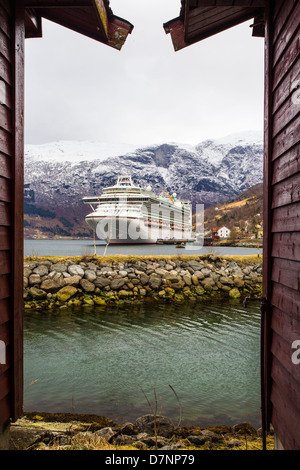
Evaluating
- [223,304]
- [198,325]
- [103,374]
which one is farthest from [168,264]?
[103,374]

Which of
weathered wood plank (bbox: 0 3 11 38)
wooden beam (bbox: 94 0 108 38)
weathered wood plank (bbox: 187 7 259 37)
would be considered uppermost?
weathered wood plank (bbox: 187 7 259 37)

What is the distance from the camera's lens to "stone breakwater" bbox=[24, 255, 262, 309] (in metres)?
12.6

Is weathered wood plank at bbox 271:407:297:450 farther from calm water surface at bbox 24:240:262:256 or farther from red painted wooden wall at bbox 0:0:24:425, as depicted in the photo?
Result: calm water surface at bbox 24:240:262:256

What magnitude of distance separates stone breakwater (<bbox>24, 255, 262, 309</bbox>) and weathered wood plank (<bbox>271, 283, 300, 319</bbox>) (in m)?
10.7

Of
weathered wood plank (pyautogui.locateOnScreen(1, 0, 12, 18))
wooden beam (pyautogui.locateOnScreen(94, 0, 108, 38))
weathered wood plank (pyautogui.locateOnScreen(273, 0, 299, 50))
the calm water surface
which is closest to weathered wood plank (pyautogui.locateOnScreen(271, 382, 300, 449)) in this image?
weathered wood plank (pyautogui.locateOnScreen(273, 0, 299, 50))

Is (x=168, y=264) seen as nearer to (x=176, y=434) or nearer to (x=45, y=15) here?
(x=176, y=434)

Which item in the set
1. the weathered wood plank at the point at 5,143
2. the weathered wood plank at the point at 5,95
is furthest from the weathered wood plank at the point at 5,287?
the weathered wood plank at the point at 5,95

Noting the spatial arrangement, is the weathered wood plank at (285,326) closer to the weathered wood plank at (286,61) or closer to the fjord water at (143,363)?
the weathered wood plank at (286,61)

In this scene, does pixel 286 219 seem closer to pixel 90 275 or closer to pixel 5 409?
pixel 5 409

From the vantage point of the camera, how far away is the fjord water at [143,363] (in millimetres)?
5109

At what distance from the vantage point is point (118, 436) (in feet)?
11.7
